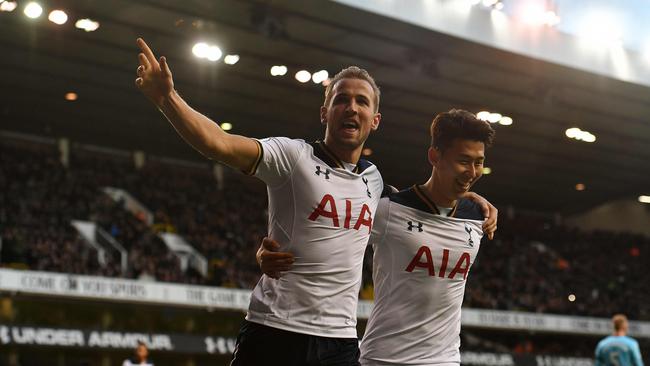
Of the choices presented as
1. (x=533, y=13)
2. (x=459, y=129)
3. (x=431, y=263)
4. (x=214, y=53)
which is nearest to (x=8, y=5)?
(x=214, y=53)

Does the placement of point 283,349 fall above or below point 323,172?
below

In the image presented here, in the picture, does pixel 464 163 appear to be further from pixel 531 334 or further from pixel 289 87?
pixel 531 334

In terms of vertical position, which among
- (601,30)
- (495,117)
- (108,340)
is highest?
(601,30)

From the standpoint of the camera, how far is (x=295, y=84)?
26859 millimetres

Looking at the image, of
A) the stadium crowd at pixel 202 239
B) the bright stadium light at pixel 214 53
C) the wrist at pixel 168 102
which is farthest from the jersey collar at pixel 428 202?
the bright stadium light at pixel 214 53

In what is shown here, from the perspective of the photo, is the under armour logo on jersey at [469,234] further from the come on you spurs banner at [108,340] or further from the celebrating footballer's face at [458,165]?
the come on you spurs banner at [108,340]

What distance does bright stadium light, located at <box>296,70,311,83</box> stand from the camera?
2547cm

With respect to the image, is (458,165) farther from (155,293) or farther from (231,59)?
(231,59)

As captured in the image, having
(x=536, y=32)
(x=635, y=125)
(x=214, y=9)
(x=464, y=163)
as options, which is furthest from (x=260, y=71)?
(x=464, y=163)

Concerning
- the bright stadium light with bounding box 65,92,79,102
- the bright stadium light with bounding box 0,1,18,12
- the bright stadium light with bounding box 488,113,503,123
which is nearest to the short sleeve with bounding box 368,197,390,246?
the bright stadium light with bounding box 0,1,18,12

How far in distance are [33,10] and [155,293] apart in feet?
23.5

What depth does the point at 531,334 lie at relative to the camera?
34.5 m

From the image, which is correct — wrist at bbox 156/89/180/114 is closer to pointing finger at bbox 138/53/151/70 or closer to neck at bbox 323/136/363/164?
pointing finger at bbox 138/53/151/70

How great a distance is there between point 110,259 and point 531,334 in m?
16.3
